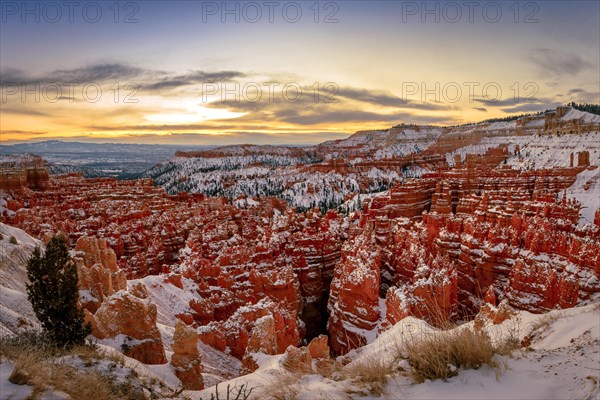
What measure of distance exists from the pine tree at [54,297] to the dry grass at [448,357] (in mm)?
7445

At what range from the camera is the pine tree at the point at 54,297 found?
26.2ft

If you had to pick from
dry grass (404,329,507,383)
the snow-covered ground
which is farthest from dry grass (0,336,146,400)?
dry grass (404,329,507,383)

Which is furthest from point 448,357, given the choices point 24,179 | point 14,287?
point 24,179

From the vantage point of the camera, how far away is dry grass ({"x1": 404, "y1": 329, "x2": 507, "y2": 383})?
3.75 metres

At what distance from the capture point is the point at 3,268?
14.0 metres

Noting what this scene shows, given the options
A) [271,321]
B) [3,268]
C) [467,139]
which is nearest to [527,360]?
[271,321]

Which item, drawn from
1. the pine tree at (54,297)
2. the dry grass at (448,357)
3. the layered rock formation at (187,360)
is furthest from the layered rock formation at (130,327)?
the dry grass at (448,357)

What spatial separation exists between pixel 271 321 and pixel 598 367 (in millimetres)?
12052

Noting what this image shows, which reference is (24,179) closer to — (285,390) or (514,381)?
(285,390)

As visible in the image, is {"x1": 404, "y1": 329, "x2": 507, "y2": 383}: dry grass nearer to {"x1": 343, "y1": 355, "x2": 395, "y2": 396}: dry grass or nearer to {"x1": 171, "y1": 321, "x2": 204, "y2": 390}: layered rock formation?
{"x1": 343, "y1": 355, "x2": 395, "y2": 396}: dry grass

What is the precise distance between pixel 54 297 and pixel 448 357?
816 centimetres

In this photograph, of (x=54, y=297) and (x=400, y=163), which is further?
(x=400, y=163)

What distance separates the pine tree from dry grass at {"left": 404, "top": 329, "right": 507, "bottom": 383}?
7.45 metres

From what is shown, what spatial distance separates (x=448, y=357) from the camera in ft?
12.6
